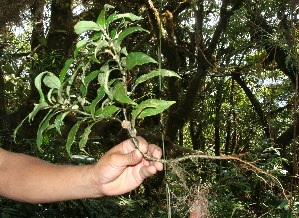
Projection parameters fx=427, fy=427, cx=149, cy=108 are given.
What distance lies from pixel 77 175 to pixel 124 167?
0.14 meters

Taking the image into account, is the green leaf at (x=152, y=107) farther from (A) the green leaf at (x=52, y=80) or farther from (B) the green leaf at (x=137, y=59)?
(A) the green leaf at (x=52, y=80)

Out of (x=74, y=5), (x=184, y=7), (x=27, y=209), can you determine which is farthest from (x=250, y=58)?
(x=27, y=209)

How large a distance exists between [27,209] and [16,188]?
4.36 feet

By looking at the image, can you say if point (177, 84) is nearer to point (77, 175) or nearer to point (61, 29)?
point (61, 29)

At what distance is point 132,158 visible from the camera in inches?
33.7

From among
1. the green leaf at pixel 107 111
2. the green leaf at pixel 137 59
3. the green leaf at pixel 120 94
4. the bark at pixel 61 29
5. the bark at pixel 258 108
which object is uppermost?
the bark at pixel 61 29

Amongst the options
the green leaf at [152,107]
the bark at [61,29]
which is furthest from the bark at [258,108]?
the green leaf at [152,107]

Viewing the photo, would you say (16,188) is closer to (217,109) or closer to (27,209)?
(27,209)

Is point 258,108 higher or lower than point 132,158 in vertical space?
higher

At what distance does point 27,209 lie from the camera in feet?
7.54

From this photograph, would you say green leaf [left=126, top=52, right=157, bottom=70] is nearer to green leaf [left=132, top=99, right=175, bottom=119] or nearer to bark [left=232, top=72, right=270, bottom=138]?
green leaf [left=132, top=99, right=175, bottom=119]

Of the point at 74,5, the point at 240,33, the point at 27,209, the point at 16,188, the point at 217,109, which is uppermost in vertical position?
the point at 74,5

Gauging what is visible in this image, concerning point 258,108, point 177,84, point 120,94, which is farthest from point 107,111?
point 258,108

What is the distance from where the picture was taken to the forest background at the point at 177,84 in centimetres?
254
